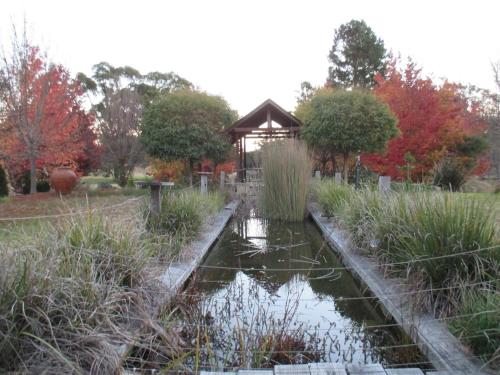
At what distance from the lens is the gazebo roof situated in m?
11.0

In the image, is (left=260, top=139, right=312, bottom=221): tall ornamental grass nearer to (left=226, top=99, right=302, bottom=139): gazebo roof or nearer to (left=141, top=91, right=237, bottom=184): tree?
(left=141, top=91, right=237, bottom=184): tree

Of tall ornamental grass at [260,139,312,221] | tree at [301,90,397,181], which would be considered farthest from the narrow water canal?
tree at [301,90,397,181]

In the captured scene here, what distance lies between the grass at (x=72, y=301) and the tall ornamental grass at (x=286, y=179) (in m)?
4.40

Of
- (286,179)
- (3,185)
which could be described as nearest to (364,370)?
(286,179)

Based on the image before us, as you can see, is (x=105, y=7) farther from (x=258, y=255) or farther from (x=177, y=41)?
(x=258, y=255)

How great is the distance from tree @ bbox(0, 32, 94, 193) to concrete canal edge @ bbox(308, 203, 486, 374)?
26.5 feet

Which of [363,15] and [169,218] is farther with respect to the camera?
[363,15]

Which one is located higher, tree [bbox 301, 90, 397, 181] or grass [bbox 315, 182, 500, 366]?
tree [bbox 301, 90, 397, 181]

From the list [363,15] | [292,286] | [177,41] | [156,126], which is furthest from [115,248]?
[363,15]

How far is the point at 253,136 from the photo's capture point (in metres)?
12.7

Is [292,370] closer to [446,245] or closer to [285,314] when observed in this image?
[285,314]

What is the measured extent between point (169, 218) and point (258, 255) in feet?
3.86

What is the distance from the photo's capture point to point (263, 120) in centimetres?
1254

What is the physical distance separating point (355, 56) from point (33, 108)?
56.0 feet
